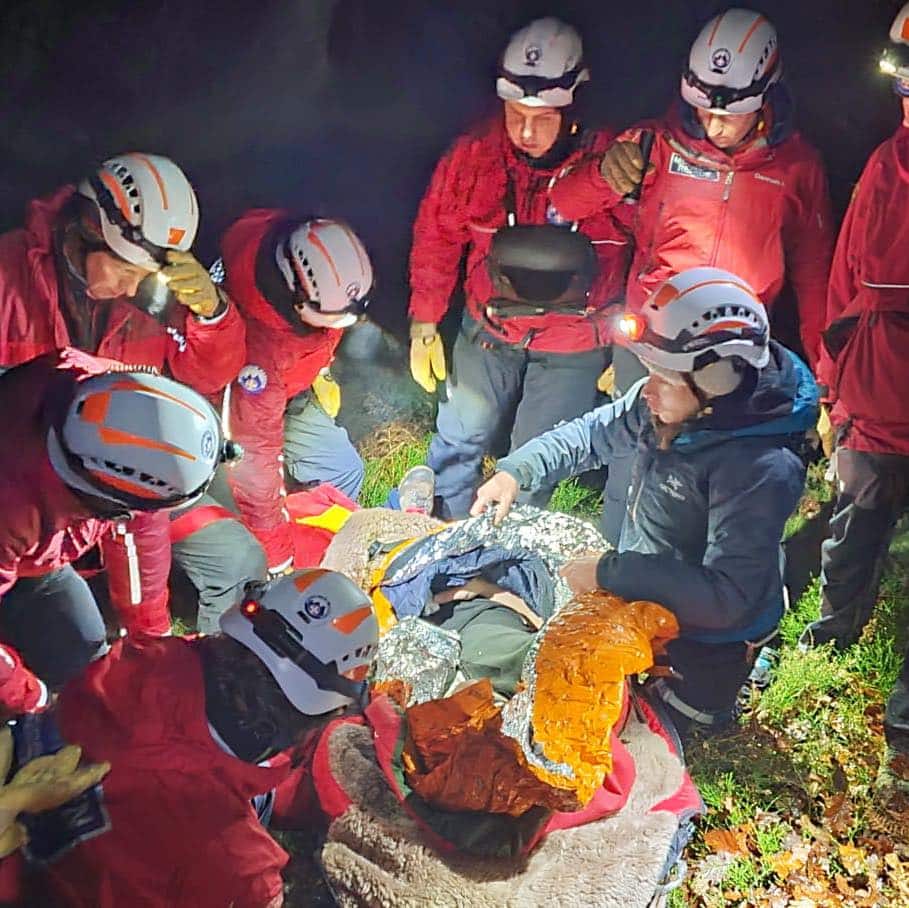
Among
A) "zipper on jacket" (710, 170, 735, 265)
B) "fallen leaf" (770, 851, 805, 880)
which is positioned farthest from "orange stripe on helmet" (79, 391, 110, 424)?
"fallen leaf" (770, 851, 805, 880)

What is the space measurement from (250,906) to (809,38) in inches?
115

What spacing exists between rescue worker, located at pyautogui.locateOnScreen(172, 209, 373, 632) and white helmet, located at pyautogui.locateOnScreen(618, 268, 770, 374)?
887 millimetres

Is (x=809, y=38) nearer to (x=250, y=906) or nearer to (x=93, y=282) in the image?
(x=93, y=282)

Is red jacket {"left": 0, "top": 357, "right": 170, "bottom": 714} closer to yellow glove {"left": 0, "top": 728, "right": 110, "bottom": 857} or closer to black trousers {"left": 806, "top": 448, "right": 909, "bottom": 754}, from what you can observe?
yellow glove {"left": 0, "top": 728, "right": 110, "bottom": 857}

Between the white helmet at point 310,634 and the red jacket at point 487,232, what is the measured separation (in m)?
0.92

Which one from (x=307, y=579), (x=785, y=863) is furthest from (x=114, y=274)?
(x=785, y=863)

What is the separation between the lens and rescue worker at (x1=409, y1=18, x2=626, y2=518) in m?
2.96

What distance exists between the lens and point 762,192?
2.96 m

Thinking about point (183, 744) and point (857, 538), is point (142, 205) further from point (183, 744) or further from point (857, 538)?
point (857, 538)

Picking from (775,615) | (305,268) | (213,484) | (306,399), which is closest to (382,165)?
(305,268)

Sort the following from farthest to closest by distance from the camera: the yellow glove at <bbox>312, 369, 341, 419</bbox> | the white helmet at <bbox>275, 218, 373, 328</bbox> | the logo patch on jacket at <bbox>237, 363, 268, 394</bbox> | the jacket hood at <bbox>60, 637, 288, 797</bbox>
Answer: the yellow glove at <bbox>312, 369, 341, 419</bbox> < the logo patch on jacket at <bbox>237, 363, 268, 394</bbox> < the white helmet at <bbox>275, 218, 373, 328</bbox> < the jacket hood at <bbox>60, 637, 288, 797</bbox>

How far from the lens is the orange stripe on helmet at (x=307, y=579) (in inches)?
111

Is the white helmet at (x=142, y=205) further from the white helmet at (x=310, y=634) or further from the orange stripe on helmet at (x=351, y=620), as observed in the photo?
the orange stripe on helmet at (x=351, y=620)

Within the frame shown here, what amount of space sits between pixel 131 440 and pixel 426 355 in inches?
42.3
